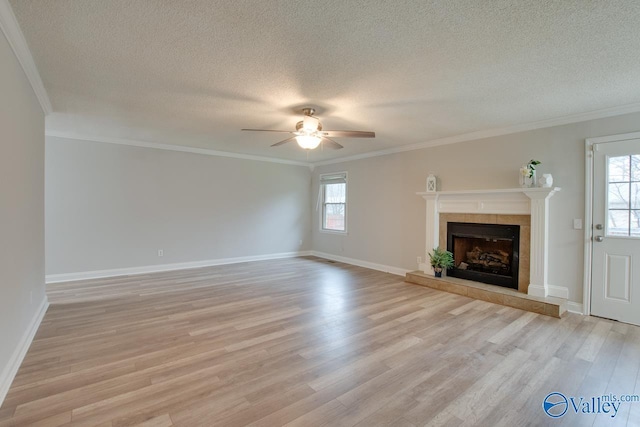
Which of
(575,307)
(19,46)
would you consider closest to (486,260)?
(575,307)

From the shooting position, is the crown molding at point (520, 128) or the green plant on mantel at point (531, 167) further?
the green plant on mantel at point (531, 167)

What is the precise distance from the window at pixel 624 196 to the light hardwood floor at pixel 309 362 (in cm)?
112

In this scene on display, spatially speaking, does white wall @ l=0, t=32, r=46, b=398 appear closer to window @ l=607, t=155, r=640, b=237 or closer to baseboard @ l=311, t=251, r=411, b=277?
baseboard @ l=311, t=251, r=411, b=277

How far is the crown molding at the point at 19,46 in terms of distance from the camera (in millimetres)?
1894

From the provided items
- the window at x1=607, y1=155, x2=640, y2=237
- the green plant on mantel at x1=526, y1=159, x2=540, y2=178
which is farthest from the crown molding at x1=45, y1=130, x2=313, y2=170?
the window at x1=607, y1=155, x2=640, y2=237

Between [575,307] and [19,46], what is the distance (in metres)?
6.27

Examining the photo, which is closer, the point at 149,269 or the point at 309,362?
the point at 309,362

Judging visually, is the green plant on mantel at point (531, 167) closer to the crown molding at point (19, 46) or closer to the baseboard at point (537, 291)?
the baseboard at point (537, 291)

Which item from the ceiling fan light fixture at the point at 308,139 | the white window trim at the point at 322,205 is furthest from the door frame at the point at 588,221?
the white window trim at the point at 322,205

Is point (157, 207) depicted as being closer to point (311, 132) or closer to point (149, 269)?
point (149, 269)

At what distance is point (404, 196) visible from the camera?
575 cm

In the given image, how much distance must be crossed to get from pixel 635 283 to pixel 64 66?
6.26 m

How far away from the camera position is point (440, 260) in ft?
16.1

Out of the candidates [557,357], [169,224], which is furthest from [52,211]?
[557,357]
